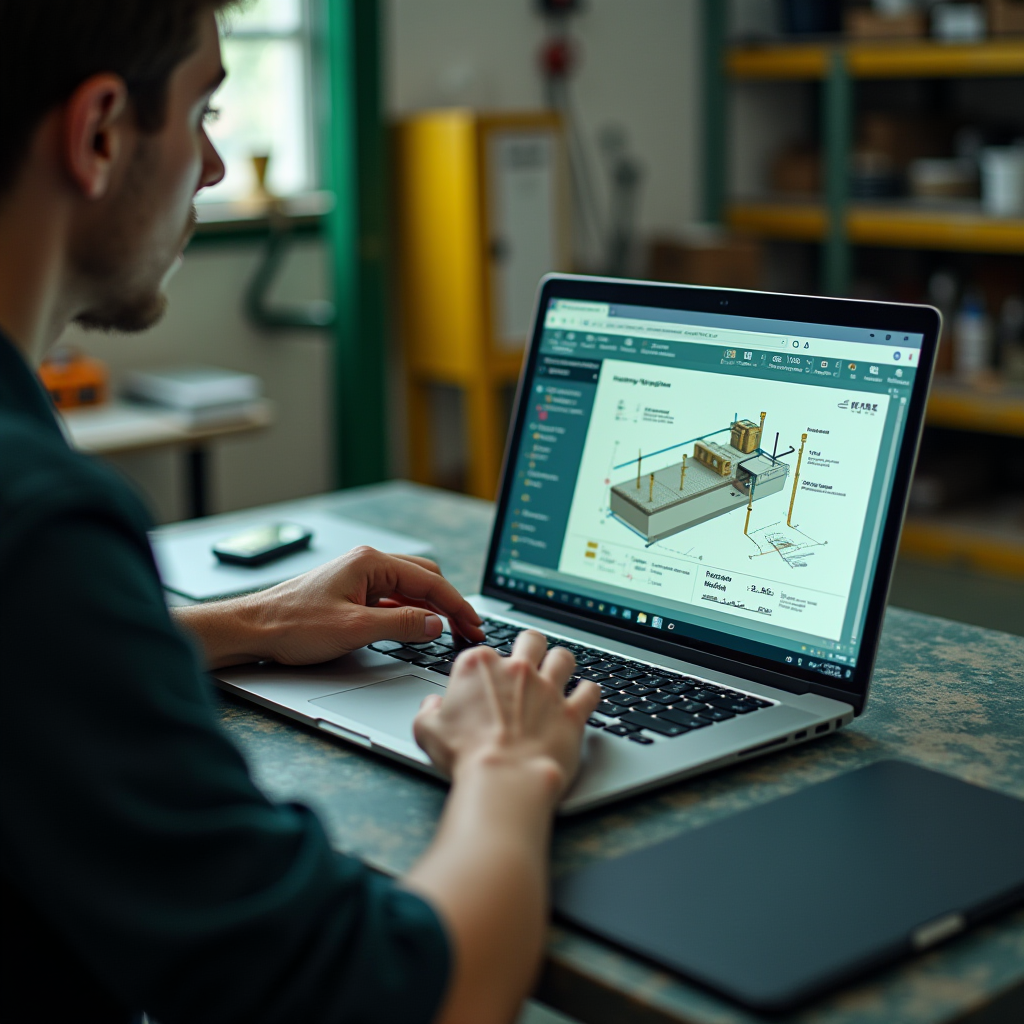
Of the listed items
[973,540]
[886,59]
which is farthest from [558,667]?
[886,59]

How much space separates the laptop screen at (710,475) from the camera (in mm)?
962

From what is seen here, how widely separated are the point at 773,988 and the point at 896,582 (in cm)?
325

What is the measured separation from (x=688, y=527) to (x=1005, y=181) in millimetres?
2996

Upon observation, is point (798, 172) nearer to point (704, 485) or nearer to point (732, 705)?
point (704, 485)

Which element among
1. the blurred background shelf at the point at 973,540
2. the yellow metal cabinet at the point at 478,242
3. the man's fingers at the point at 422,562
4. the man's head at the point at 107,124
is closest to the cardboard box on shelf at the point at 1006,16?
the yellow metal cabinet at the point at 478,242

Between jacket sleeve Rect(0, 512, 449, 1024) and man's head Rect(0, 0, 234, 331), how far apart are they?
0.61 ft

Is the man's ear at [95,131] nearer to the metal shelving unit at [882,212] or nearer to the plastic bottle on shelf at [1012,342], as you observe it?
the metal shelving unit at [882,212]

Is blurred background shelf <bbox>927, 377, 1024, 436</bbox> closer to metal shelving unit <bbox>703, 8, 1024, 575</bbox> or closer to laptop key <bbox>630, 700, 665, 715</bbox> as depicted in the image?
metal shelving unit <bbox>703, 8, 1024, 575</bbox>

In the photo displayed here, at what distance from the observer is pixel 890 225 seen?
3.88 m

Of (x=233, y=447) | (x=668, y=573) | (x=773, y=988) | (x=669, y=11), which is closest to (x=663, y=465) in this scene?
(x=668, y=573)

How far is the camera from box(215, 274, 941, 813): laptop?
0.94 m

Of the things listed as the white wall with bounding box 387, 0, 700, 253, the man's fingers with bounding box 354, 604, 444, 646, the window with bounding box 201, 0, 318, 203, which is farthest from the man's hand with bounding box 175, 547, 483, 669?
the white wall with bounding box 387, 0, 700, 253

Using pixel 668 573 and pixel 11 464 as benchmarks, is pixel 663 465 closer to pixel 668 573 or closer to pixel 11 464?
pixel 668 573

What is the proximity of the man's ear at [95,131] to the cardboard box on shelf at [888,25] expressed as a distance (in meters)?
3.59
